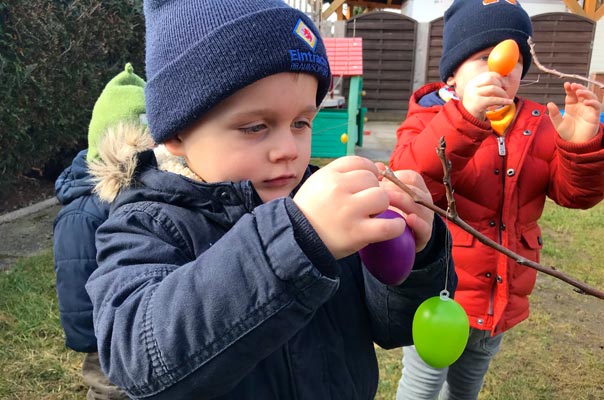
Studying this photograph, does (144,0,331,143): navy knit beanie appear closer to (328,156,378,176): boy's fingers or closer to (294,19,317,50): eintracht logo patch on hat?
(294,19,317,50): eintracht logo patch on hat

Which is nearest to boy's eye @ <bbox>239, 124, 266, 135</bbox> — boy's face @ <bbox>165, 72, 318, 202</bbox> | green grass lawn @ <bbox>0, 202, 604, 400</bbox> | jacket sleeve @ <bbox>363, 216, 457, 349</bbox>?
boy's face @ <bbox>165, 72, 318, 202</bbox>

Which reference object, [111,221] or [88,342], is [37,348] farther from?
[111,221]

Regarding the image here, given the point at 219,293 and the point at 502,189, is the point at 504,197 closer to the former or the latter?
the point at 502,189

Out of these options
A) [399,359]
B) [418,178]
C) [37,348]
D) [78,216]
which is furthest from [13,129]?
[418,178]

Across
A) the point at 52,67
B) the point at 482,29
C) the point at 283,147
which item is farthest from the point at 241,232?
the point at 52,67

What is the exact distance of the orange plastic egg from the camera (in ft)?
5.57

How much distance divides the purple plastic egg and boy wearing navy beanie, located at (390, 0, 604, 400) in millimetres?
967

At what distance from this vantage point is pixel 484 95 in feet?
5.32

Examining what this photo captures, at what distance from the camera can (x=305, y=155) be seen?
3.54ft

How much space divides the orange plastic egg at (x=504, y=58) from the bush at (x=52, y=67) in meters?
4.03

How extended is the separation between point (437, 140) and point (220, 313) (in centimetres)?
125

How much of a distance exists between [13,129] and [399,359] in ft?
12.3

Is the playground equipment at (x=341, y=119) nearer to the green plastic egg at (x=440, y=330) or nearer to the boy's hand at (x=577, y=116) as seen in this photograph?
the boy's hand at (x=577, y=116)

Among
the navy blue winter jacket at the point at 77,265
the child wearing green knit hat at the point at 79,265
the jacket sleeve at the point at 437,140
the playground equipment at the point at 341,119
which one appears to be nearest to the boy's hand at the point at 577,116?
the jacket sleeve at the point at 437,140
